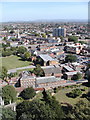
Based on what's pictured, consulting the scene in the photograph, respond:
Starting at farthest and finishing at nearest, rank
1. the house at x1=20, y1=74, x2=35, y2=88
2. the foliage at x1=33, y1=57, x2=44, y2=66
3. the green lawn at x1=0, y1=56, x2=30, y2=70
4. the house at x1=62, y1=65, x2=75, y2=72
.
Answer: the foliage at x1=33, y1=57, x2=44, y2=66
the green lawn at x1=0, y1=56, x2=30, y2=70
the house at x1=62, y1=65, x2=75, y2=72
the house at x1=20, y1=74, x2=35, y2=88

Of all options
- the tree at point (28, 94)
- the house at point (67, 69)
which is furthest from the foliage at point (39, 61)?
the tree at point (28, 94)

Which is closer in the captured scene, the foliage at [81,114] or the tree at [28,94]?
the foliage at [81,114]

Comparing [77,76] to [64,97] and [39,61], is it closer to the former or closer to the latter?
[64,97]

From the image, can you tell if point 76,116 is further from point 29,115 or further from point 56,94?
point 56,94

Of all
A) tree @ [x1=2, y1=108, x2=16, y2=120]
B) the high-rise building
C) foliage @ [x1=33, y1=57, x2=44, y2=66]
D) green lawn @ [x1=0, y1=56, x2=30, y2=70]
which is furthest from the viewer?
the high-rise building

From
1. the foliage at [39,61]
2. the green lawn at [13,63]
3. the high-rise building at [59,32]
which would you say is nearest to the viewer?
the green lawn at [13,63]

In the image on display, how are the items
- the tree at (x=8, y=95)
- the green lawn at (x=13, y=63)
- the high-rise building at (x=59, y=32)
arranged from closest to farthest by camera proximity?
the tree at (x=8, y=95) → the green lawn at (x=13, y=63) → the high-rise building at (x=59, y=32)

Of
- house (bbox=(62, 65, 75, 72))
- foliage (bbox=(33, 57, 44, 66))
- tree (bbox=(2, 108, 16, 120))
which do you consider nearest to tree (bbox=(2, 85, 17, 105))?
tree (bbox=(2, 108, 16, 120))

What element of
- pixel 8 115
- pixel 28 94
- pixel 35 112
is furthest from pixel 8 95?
pixel 35 112

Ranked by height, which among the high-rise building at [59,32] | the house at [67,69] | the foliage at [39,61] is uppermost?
the high-rise building at [59,32]

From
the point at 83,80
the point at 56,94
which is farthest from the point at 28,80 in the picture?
the point at 83,80

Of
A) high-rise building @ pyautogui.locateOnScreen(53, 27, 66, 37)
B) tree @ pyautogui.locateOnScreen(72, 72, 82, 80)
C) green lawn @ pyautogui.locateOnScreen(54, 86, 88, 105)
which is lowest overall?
green lawn @ pyautogui.locateOnScreen(54, 86, 88, 105)

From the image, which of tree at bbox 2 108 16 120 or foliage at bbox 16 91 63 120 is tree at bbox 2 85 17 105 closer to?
foliage at bbox 16 91 63 120

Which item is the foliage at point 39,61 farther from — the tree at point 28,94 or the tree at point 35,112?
the tree at point 35,112
